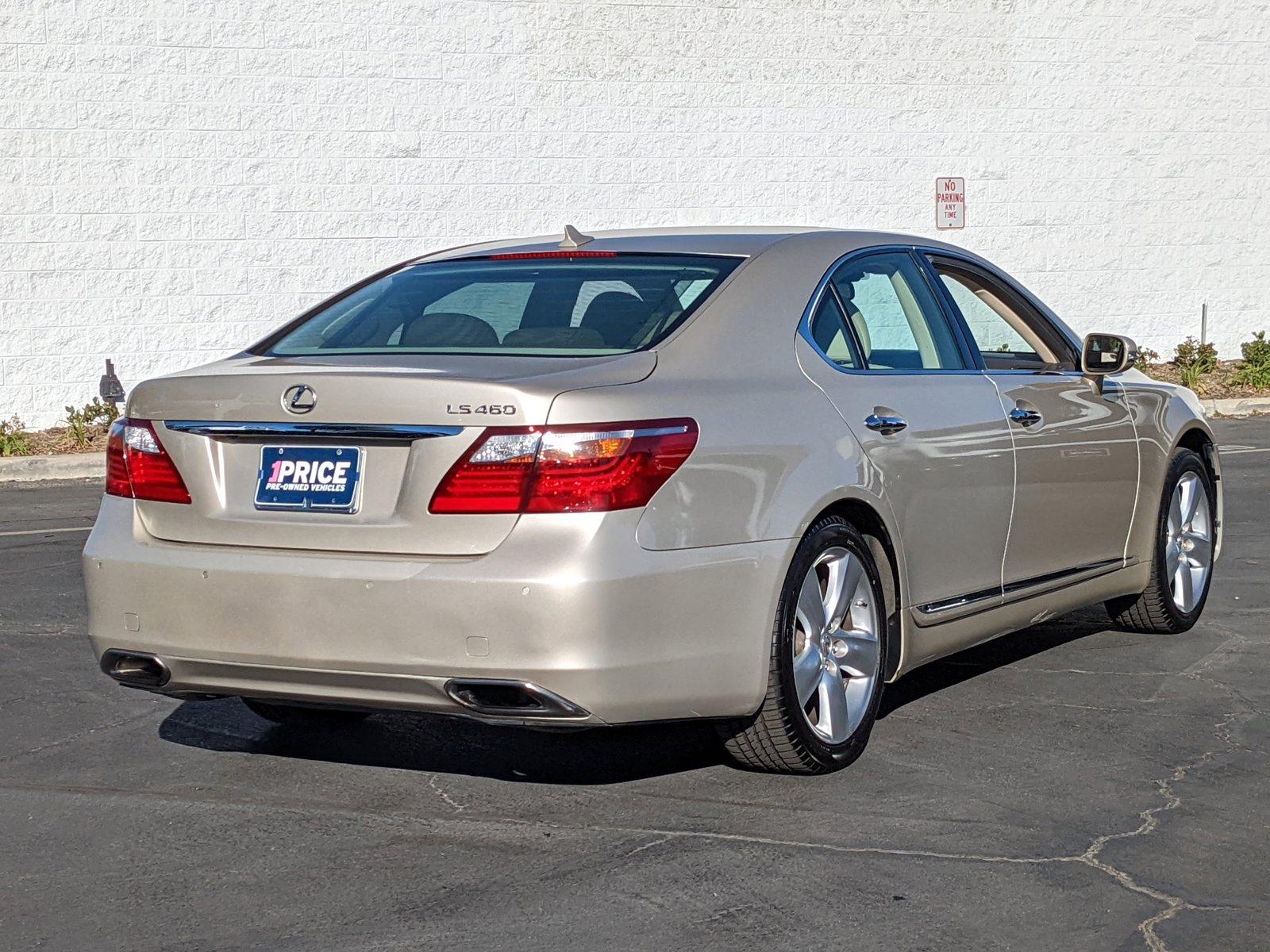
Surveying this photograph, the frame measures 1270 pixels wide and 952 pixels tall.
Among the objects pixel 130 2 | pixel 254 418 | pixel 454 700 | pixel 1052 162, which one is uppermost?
pixel 130 2

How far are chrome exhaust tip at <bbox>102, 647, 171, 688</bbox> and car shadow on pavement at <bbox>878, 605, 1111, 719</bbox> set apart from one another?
7.88 feet

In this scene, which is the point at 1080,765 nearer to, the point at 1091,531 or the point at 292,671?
the point at 1091,531

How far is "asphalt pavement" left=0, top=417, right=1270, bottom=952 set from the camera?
3.90 m

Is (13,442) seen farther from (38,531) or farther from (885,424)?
(885,424)

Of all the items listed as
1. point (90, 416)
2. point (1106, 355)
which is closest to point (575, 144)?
point (90, 416)

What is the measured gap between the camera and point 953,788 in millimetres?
4977

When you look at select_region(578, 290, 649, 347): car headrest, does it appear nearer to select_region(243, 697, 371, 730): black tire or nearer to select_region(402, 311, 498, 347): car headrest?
select_region(402, 311, 498, 347): car headrest

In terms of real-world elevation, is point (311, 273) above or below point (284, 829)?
above

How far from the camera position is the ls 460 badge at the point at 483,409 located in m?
4.31

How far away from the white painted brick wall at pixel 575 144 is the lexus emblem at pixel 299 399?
41.5 ft

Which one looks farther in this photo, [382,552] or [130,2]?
[130,2]

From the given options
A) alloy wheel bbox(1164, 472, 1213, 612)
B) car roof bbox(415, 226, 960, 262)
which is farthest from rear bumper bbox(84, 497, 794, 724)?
alloy wheel bbox(1164, 472, 1213, 612)

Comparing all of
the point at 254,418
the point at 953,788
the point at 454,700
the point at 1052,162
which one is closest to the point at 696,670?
the point at 454,700

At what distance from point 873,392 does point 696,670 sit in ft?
4.09
